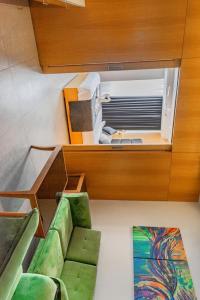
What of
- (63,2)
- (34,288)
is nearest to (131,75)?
(63,2)

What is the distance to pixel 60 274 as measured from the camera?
189 centimetres

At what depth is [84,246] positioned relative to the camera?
85.2 inches

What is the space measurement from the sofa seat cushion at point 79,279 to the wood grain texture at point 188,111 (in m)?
1.49

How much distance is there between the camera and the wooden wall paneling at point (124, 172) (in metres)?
2.57

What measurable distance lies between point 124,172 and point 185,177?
701 millimetres

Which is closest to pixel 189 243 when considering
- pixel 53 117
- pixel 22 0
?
pixel 53 117

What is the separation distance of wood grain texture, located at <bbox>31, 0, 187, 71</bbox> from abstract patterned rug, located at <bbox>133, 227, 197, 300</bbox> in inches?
69.8

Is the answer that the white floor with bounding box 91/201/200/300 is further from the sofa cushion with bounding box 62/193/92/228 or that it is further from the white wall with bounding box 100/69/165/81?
the white wall with bounding box 100/69/165/81

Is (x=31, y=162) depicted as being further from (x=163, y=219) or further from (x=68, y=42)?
(x=163, y=219)

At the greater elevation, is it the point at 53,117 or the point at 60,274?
the point at 53,117

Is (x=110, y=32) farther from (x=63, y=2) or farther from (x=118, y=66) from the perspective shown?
(x=63, y=2)

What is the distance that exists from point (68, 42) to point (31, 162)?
1140 mm

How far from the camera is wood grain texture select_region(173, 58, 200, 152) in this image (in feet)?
6.82

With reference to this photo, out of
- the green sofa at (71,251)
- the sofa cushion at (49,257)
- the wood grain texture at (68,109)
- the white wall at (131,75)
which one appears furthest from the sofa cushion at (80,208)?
the white wall at (131,75)
